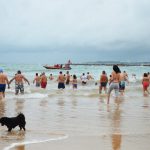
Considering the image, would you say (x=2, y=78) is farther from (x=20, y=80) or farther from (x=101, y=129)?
(x=101, y=129)

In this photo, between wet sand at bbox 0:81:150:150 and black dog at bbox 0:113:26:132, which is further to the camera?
black dog at bbox 0:113:26:132

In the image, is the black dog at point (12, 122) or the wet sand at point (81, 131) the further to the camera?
the black dog at point (12, 122)

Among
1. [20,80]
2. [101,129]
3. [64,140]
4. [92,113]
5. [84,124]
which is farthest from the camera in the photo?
[20,80]

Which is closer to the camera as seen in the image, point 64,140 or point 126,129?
point 64,140

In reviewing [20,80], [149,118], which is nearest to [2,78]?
[20,80]

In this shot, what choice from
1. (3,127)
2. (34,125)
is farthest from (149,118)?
(3,127)

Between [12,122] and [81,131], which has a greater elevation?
[12,122]

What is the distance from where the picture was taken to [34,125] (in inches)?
420

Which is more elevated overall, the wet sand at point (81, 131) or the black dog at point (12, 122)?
the black dog at point (12, 122)

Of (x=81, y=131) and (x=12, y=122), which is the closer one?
(x=12, y=122)

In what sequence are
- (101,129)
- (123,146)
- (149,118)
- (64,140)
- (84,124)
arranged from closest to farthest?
(123,146) < (64,140) < (101,129) < (84,124) < (149,118)

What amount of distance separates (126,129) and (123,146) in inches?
93.9

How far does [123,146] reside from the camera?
25.6 feet

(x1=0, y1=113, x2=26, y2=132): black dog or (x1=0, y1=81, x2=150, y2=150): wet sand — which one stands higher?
(x1=0, y1=113, x2=26, y2=132): black dog
